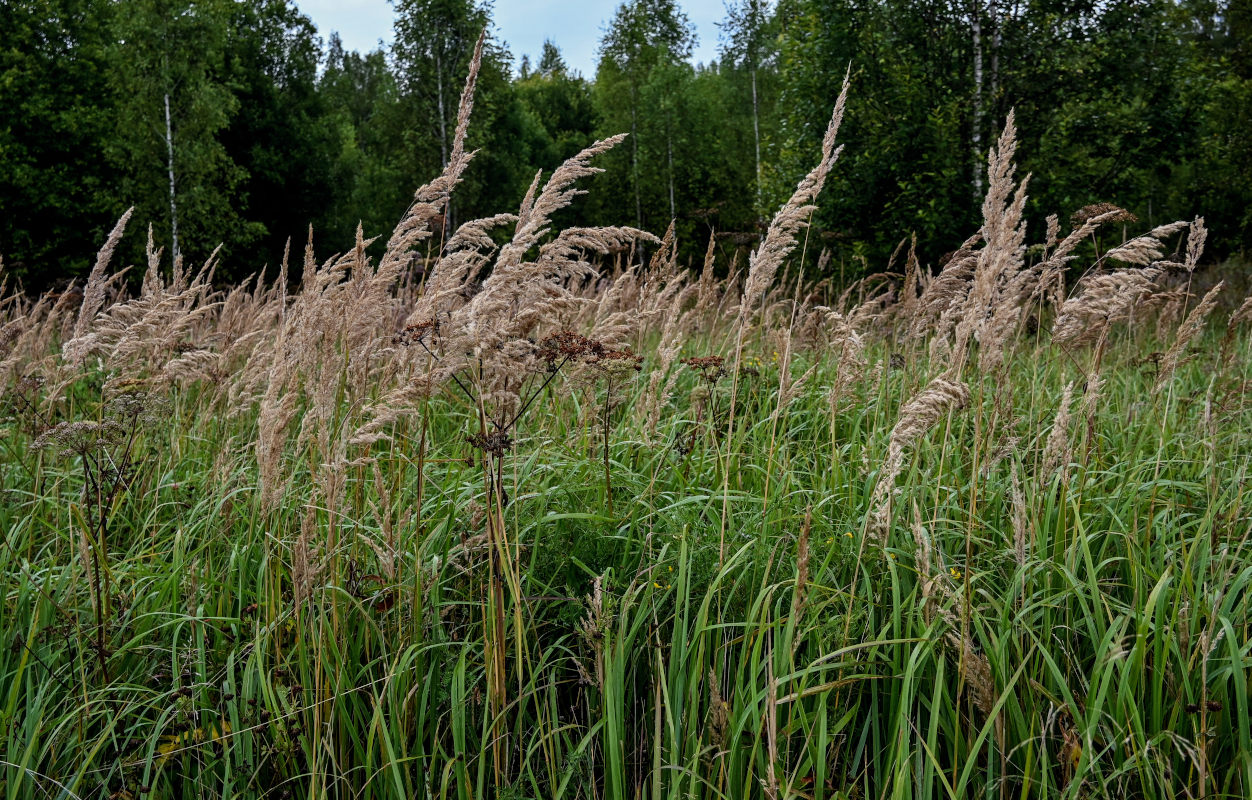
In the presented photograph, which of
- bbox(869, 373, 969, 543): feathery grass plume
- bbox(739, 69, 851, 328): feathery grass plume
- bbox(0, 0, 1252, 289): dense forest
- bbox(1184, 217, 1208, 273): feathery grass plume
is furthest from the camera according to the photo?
bbox(0, 0, 1252, 289): dense forest

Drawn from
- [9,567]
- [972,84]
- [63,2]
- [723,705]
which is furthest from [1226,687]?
[63,2]

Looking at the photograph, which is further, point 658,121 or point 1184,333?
point 658,121

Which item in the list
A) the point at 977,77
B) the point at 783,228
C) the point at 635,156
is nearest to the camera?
the point at 783,228

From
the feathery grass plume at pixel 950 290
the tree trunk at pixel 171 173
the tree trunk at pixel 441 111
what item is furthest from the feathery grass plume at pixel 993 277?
the tree trunk at pixel 441 111

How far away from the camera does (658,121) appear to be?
3089 cm

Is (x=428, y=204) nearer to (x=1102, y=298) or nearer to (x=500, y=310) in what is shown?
(x=500, y=310)

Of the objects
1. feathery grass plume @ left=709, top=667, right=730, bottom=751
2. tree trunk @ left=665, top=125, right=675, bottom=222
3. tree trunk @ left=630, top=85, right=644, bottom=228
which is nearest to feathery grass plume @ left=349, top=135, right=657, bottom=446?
feathery grass plume @ left=709, top=667, right=730, bottom=751

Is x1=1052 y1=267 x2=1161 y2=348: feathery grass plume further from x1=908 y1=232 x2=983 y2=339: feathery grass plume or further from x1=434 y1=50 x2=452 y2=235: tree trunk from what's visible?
x1=434 y1=50 x2=452 y2=235: tree trunk

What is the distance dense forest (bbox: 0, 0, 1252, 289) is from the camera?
420 inches

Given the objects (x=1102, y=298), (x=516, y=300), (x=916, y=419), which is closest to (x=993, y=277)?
(x=916, y=419)

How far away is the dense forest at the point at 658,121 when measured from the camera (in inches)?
420

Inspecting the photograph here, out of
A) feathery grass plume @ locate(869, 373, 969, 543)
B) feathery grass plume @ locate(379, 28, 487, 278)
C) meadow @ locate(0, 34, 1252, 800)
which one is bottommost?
meadow @ locate(0, 34, 1252, 800)

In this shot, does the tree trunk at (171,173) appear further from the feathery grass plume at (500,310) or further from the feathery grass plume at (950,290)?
the feathery grass plume at (950,290)

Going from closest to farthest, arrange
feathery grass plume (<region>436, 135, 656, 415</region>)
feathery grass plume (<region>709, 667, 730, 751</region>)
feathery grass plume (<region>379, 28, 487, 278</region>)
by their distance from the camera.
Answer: feathery grass plume (<region>709, 667, 730, 751</region>)
feathery grass plume (<region>436, 135, 656, 415</region>)
feathery grass plume (<region>379, 28, 487, 278</region>)
